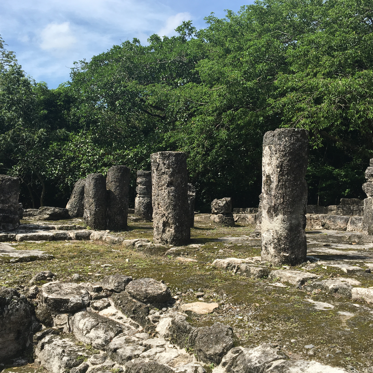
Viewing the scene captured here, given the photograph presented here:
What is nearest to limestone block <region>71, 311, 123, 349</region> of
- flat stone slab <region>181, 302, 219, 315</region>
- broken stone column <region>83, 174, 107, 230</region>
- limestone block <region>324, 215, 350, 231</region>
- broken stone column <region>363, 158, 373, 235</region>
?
flat stone slab <region>181, 302, 219, 315</region>

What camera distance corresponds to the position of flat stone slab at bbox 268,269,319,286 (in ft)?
19.7

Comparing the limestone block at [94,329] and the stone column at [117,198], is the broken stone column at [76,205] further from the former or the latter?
the limestone block at [94,329]

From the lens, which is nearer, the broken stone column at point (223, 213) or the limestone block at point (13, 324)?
the limestone block at point (13, 324)

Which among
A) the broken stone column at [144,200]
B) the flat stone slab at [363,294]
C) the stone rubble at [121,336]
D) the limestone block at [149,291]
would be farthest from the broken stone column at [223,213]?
the flat stone slab at [363,294]

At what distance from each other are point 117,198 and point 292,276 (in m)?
8.21

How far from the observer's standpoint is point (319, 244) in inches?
392

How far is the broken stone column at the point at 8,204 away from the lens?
12.6m

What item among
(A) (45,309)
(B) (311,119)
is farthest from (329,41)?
(A) (45,309)

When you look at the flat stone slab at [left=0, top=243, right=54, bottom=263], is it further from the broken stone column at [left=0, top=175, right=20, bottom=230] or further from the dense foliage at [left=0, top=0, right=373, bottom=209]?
the dense foliage at [left=0, top=0, right=373, bottom=209]

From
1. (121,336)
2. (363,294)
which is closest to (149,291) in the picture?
(121,336)

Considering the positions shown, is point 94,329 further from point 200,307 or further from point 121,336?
point 200,307

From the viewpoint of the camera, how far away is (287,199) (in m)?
7.22

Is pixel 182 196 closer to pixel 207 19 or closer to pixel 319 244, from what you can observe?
pixel 319 244

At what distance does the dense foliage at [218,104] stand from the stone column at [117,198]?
5.98 m
